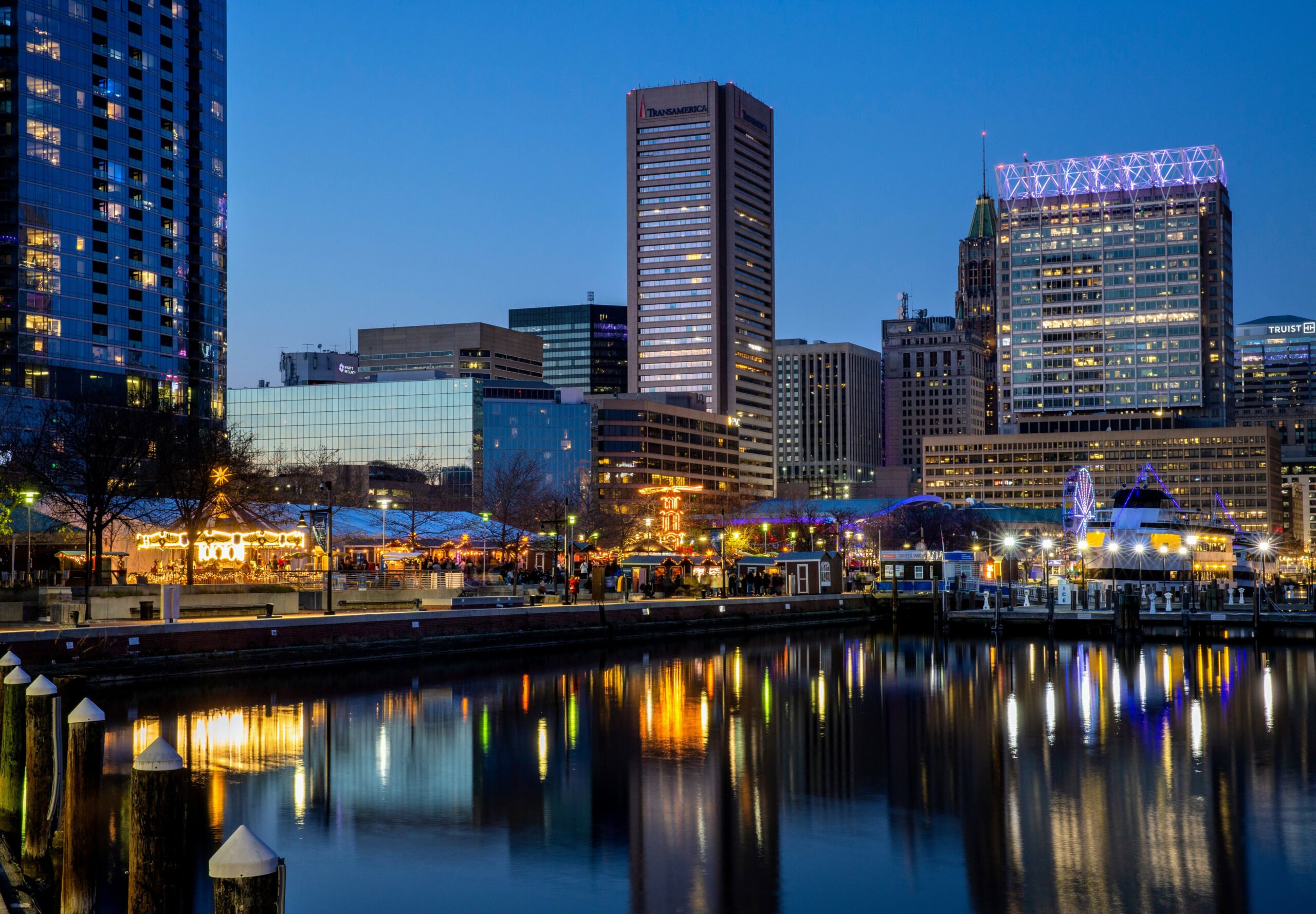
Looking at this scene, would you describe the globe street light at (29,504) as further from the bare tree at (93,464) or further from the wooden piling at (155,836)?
the wooden piling at (155,836)

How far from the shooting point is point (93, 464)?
59375 mm

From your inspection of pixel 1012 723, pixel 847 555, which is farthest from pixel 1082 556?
pixel 1012 723

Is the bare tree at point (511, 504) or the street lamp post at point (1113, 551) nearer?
the bare tree at point (511, 504)

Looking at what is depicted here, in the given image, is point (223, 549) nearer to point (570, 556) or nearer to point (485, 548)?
point (485, 548)

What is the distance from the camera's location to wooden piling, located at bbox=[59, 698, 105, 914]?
51.2 ft

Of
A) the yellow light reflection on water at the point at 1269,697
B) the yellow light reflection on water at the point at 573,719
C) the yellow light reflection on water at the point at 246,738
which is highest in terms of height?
the yellow light reflection on water at the point at 246,738

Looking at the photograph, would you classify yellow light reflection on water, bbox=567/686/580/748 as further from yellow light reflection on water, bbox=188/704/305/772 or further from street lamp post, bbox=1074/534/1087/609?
street lamp post, bbox=1074/534/1087/609

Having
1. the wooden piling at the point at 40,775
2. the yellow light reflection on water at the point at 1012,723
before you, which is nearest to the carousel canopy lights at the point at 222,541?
the yellow light reflection on water at the point at 1012,723

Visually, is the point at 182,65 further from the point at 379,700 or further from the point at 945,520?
the point at 379,700

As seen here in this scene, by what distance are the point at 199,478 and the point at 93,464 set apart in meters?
12.1

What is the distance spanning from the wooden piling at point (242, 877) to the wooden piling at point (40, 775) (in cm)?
959

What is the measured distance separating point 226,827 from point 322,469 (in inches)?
4953

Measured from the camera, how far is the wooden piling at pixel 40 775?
58.3 feet

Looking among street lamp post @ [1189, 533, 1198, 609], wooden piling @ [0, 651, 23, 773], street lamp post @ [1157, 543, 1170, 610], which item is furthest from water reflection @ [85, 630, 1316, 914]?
street lamp post @ [1157, 543, 1170, 610]
